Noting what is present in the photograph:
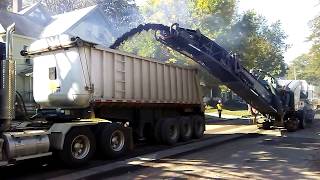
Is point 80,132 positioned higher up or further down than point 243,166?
higher up

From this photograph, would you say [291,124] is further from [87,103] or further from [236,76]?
[87,103]

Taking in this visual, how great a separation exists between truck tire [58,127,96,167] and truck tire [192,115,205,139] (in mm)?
Result: 6470

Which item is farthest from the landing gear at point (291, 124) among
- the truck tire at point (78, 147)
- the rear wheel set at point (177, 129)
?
the truck tire at point (78, 147)

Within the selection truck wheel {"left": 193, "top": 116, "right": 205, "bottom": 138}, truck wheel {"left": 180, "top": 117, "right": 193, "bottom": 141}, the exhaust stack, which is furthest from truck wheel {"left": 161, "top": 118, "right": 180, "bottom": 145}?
the exhaust stack

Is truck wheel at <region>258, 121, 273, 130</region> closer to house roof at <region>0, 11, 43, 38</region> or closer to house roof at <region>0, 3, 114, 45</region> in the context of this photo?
house roof at <region>0, 3, 114, 45</region>

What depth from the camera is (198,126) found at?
16.7 meters

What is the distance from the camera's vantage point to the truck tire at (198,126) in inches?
648

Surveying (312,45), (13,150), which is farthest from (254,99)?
(312,45)

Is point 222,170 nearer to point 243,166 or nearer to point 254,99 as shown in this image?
point 243,166

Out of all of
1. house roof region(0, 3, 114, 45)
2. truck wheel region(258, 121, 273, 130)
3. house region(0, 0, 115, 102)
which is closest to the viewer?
truck wheel region(258, 121, 273, 130)

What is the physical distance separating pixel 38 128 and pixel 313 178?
6.00 m

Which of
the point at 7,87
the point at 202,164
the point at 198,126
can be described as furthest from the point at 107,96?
the point at 198,126

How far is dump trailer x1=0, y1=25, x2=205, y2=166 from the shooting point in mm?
8930

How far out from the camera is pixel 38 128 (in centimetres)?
981
